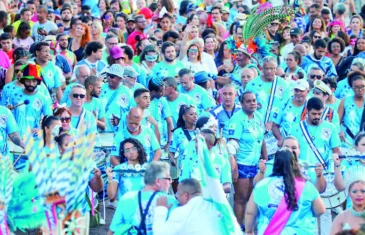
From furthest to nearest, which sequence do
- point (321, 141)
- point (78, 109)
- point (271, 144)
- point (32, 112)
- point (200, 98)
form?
point (200, 98) < point (271, 144) < point (32, 112) < point (78, 109) < point (321, 141)

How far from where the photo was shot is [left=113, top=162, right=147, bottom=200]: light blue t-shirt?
10.5 meters

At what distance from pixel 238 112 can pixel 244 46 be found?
139 inches

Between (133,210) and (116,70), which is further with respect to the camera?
(116,70)

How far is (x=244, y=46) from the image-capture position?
51.3 feet

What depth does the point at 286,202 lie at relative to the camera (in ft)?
29.6

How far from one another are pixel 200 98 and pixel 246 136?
178 cm

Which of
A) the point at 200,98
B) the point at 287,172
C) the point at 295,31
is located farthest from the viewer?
the point at 295,31

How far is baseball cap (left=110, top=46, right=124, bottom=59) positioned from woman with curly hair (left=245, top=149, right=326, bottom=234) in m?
5.90

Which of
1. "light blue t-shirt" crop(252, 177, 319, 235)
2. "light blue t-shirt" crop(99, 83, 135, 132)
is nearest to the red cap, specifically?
"light blue t-shirt" crop(99, 83, 135, 132)

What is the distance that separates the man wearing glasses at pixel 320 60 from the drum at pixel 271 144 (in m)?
3.13

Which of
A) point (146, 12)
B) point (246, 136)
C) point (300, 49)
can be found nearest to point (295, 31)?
point (300, 49)

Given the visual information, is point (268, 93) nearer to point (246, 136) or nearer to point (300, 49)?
point (246, 136)

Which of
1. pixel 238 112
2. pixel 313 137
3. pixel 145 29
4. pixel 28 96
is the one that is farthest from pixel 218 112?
pixel 145 29

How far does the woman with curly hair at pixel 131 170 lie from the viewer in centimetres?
1048
